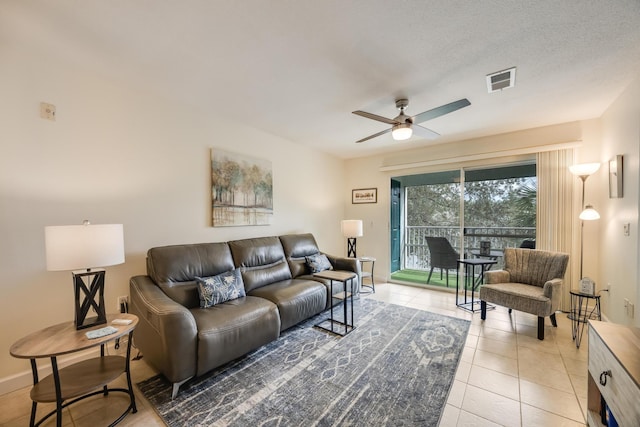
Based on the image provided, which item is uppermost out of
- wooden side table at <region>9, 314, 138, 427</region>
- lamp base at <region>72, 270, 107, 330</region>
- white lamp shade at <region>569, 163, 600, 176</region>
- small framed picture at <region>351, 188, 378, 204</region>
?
white lamp shade at <region>569, 163, 600, 176</region>

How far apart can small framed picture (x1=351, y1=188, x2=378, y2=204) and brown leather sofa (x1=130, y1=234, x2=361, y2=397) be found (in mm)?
1794

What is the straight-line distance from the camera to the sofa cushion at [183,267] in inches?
93.6

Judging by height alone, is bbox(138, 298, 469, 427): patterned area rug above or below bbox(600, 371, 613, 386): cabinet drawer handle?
below

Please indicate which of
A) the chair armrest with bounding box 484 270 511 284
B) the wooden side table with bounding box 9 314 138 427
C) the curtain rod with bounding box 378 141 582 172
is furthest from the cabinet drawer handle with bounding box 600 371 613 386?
the curtain rod with bounding box 378 141 582 172

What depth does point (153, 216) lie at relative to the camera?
264cm

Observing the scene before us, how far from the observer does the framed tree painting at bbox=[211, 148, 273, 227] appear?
319 centimetres

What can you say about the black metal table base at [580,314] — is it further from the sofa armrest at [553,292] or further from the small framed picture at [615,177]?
the small framed picture at [615,177]

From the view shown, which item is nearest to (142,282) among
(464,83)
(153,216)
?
(153,216)

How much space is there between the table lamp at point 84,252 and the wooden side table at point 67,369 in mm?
134

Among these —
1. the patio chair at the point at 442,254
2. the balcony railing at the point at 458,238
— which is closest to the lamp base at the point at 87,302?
the patio chair at the point at 442,254

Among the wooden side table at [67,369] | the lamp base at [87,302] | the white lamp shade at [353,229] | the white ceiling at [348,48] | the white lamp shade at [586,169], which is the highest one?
the white ceiling at [348,48]

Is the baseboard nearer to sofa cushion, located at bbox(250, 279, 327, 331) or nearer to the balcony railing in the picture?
sofa cushion, located at bbox(250, 279, 327, 331)

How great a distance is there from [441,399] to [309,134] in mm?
3427

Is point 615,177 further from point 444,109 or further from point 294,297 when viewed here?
point 294,297
